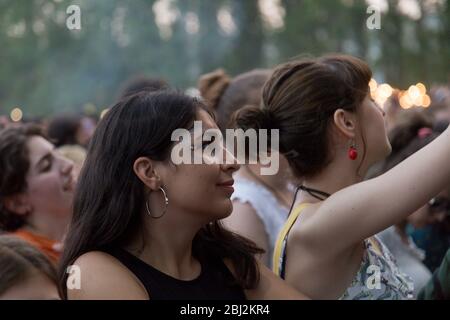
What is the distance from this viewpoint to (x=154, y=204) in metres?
2.04

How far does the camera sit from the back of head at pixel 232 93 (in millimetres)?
3344

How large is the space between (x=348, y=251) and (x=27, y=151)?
160 cm


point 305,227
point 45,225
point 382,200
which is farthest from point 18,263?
point 45,225

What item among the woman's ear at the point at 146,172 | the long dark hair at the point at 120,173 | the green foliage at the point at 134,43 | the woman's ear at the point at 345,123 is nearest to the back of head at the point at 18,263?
the long dark hair at the point at 120,173

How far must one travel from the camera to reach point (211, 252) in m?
2.14

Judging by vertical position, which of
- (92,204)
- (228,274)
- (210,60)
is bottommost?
(210,60)

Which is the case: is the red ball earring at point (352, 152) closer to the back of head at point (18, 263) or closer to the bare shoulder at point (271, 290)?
the bare shoulder at point (271, 290)

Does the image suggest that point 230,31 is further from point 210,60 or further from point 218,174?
point 218,174

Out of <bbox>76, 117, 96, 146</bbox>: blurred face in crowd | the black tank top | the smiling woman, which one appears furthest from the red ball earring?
<bbox>76, 117, 96, 146</bbox>: blurred face in crowd

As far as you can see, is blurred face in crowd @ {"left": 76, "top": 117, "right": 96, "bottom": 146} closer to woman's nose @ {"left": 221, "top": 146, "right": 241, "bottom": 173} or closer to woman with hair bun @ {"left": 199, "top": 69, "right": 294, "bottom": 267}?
woman with hair bun @ {"left": 199, "top": 69, "right": 294, "bottom": 267}

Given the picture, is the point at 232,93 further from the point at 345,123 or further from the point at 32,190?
the point at 345,123

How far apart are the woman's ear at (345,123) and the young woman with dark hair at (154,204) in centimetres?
41

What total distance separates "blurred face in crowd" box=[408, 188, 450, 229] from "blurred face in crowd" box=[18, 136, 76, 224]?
4.95 feet

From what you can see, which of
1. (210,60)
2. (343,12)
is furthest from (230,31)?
(343,12)
